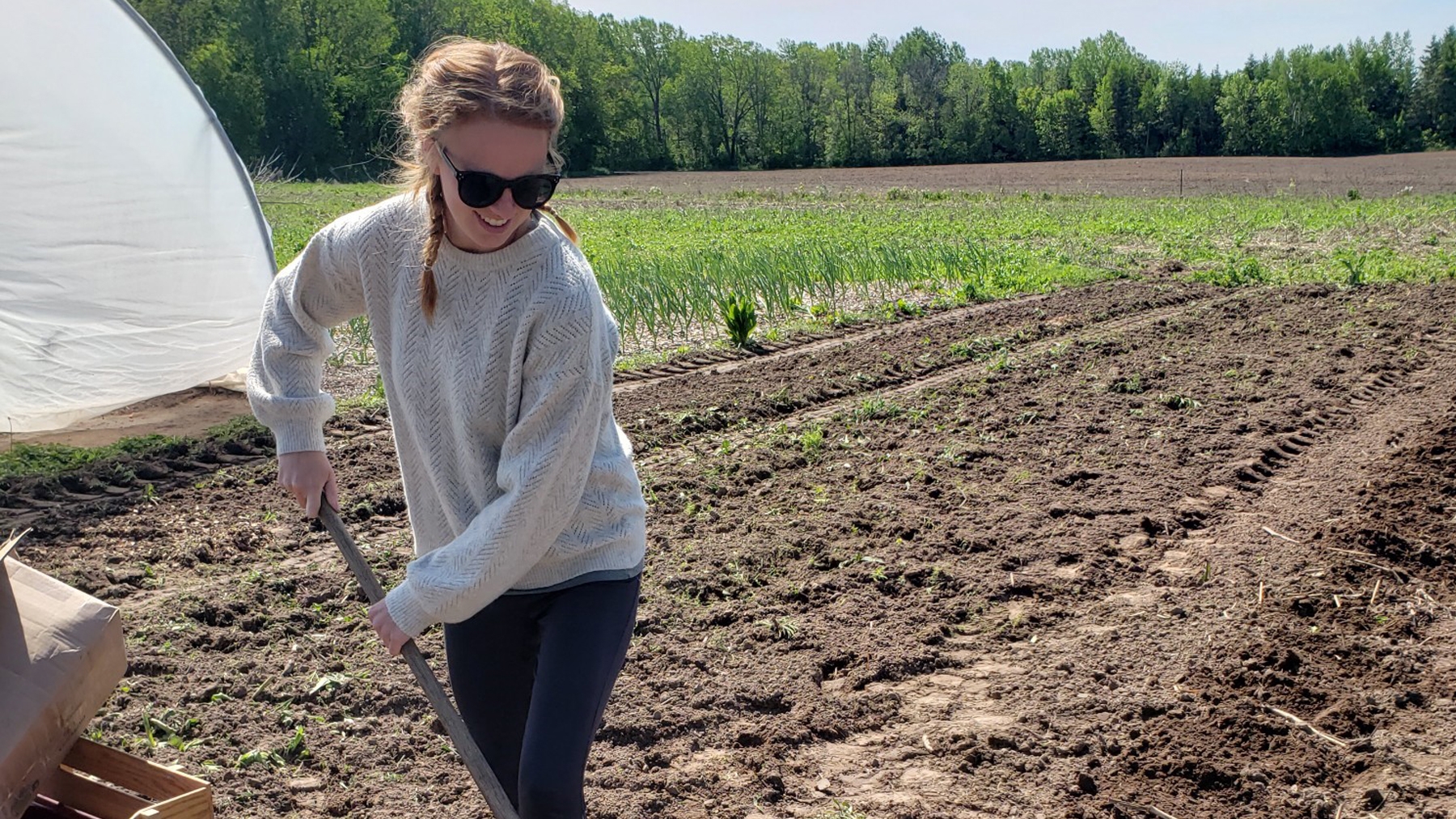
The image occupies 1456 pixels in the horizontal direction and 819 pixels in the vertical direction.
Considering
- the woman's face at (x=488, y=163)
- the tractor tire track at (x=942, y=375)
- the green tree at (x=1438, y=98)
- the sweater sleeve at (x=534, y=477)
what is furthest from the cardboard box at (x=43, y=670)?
the green tree at (x=1438, y=98)

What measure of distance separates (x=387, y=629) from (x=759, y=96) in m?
86.4

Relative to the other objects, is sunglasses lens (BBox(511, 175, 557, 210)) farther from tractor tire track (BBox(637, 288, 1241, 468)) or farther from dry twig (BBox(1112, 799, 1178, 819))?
tractor tire track (BBox(637, 288, 1241, 468))

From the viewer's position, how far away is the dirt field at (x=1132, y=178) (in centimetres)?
3453

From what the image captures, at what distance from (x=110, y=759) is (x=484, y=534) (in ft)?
3.10

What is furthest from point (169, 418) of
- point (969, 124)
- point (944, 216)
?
point (969, 124)

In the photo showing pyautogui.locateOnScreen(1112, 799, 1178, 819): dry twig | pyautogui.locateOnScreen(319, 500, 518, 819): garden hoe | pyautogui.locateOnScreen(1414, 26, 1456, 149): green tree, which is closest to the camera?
pyautogui.locateOnScreen(319, 500, 518, 819): garden hoe

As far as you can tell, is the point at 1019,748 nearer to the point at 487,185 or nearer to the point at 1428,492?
the point at 487,185

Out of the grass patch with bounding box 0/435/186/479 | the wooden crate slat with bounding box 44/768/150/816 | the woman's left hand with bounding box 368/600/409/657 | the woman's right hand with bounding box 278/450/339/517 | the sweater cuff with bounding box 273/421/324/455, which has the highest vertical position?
the sweater cuff with bounding box 273/421/324/455

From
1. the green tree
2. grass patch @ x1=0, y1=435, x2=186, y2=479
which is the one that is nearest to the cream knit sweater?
grass patch @ x1=0, y1=435, x2=186, y2=479

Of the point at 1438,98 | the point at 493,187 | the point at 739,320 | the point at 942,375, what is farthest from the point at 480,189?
the point at 1438,98

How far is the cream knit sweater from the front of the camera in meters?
2.02

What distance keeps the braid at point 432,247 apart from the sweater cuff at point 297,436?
49 cm

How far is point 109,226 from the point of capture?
7680 mm

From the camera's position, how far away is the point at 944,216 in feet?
86.8
